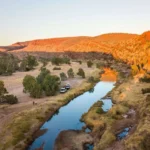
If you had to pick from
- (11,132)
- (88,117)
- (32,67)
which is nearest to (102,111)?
(88,117)

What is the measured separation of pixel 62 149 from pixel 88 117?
14.3 metres

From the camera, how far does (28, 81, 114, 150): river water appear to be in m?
45.3

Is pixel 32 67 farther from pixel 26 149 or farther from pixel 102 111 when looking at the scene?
pixel 26 149

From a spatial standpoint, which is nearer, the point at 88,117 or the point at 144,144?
the point at 144,144

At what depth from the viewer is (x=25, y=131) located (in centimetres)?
4803

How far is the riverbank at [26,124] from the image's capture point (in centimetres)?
4312

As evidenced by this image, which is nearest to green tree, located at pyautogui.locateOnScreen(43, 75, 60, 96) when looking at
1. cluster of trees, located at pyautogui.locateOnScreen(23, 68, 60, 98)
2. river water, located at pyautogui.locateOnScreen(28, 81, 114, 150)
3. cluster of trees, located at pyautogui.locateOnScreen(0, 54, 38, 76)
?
cluster of trees, located at pyautogui.locateOnScreen(23, 68, 60, 98)

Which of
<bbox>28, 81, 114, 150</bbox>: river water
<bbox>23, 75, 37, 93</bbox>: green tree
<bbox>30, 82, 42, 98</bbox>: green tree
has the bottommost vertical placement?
<bbox>28, 81, 114, 150</bbox>: river water

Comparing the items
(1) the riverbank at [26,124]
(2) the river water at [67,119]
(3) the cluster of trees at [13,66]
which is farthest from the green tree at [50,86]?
(3) the cluster of trees at [13,66]

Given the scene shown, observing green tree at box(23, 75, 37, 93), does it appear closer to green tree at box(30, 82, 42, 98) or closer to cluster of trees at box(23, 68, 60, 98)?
cluster of trees at box(23, 68, 60, 98)

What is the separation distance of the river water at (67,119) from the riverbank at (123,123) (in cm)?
248

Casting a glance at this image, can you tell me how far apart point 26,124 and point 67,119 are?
9.75 meters

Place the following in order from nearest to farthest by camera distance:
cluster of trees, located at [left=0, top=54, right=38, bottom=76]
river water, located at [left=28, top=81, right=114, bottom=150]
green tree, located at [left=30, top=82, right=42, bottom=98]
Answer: river water, located at [left=28, top=81, right=114, bottom=150], green tree, located at [left=30, top=82, right=42, bottom=98], cluster of trees, located at [left=0, top=54, right=38, bottom=76]

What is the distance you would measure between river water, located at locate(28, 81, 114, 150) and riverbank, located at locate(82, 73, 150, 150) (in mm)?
2483
